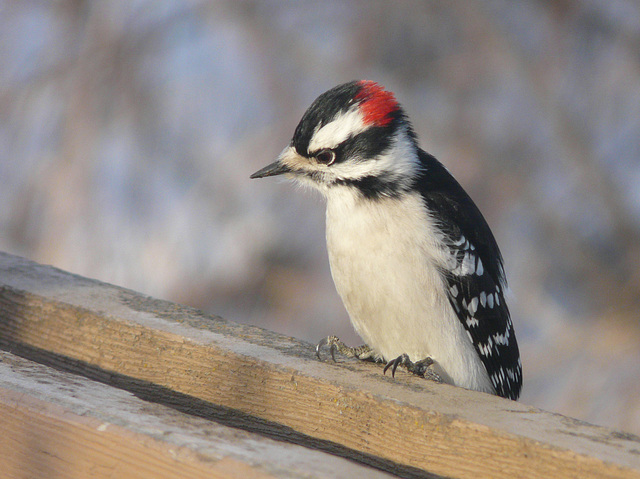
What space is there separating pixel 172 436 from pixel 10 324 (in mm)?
1388

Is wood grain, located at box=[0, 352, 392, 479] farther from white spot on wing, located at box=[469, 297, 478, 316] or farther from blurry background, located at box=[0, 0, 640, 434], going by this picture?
blurry background, located at box=[0, 0, 640, 434]

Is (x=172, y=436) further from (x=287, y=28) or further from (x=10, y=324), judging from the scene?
(x=287, y=28)

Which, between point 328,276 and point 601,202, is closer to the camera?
point 601,202

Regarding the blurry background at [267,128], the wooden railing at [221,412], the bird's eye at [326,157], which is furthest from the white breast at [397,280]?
the blurry background at [267,128]

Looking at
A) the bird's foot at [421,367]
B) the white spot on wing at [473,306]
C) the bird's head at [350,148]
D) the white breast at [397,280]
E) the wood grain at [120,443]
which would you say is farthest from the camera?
the white spot on wing at [473,306]

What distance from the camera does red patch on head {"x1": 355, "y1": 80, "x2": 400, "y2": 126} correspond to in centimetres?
293

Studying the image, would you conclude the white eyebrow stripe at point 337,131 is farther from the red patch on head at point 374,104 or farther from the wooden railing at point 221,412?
the wooden railing at point 221,412

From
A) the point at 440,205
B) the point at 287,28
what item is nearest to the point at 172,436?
the point at 440,205

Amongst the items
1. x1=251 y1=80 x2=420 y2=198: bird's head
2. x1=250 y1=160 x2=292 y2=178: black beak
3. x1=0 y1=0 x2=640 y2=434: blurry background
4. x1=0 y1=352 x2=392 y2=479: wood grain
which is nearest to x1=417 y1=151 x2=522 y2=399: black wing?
x1=251 y1=80 x2=420 y2=198: bird's head

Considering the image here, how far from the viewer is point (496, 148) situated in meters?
5.39

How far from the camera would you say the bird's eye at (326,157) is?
293 centimetres

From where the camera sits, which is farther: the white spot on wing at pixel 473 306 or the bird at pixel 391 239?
the white spot on wing at pixel 473 306

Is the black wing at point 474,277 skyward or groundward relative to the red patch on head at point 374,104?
groundward

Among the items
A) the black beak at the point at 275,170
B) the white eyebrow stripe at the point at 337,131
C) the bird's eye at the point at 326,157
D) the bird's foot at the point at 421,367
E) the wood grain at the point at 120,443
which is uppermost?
the white eyebrow stripe at the point at 337,131
